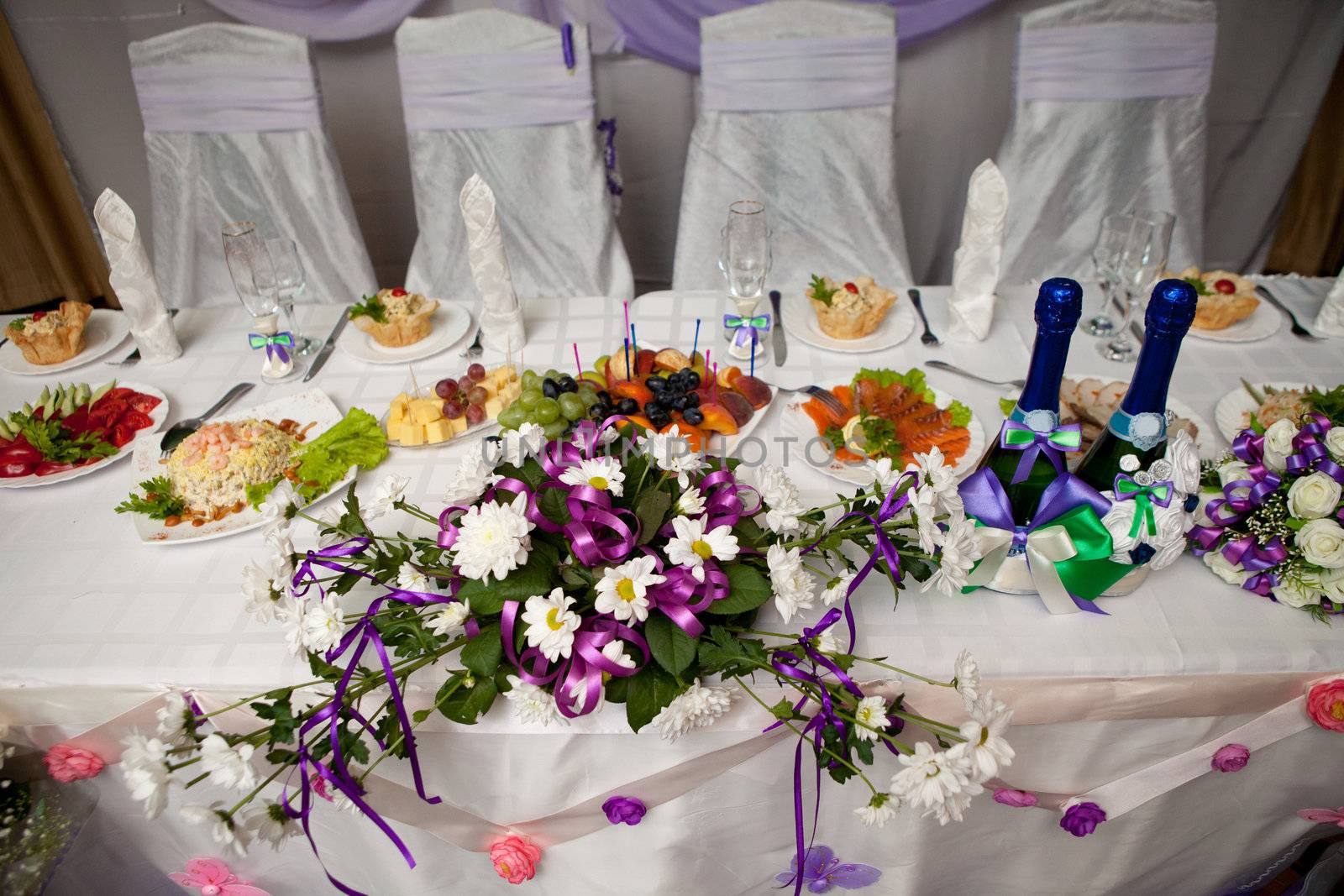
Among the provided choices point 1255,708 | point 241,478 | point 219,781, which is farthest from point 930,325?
point 219,781

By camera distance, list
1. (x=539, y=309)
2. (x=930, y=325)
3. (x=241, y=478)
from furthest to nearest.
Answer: (x=539, y=309), (x=930, y=325), (x=241, y=478)

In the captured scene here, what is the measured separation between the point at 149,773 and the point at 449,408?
670 mm

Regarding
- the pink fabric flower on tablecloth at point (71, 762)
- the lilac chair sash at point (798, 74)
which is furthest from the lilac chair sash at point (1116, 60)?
the pink fabric flower on tablecloth at point (71, 762)

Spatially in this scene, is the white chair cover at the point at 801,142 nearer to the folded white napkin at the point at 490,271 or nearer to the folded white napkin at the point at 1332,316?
the folded white napkin at the point at 490,271

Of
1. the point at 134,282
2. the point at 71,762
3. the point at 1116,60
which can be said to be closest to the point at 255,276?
the point at 134,282

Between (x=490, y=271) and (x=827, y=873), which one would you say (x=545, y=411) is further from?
(x=827, y=873)

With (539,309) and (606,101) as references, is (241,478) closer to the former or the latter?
(539,309)

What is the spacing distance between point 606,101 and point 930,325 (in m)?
1.62

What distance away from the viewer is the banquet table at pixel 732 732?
97 cm

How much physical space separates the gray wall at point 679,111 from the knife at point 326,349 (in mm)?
1406

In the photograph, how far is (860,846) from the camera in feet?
3.72

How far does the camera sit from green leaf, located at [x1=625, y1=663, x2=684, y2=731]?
0.85 meters

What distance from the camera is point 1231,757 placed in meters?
1.03

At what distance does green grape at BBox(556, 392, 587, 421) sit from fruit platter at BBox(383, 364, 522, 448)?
135 millimetres
